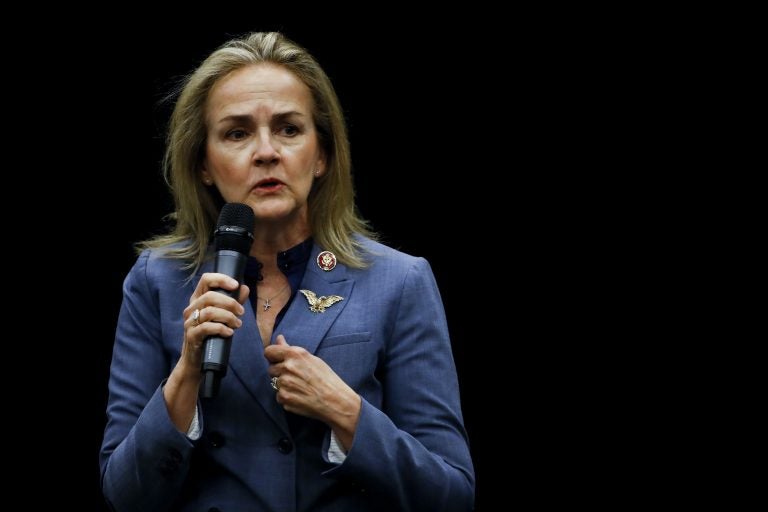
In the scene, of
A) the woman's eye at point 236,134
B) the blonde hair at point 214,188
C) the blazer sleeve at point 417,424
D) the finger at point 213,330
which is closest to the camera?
the finger at point 213,330

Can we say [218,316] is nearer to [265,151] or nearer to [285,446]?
[285,446]

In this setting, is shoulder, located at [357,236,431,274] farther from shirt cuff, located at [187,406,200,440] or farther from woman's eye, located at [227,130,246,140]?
shirt cuff, located at [187,406,200,440]

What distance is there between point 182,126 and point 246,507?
1151 millimetres

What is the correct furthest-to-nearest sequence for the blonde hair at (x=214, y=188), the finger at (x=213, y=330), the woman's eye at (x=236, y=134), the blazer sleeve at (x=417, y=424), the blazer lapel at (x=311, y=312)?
1. the blonde hair at (x=214, y=188)
2. the woman's eye at (x=236, y=134)
3. the blazer lapel at (x=311, y=312)
4. the blazer sleeve at (x=417, y=424)
5. the finger at (x=213, y=330)

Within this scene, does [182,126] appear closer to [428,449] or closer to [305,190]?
[305,190]

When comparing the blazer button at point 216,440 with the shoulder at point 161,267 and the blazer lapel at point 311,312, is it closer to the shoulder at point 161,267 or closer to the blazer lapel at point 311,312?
the blazer lapel at point 311,312

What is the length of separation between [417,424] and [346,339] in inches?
12.4

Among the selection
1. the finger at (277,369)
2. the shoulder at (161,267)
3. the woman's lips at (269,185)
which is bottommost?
the finger at (277,369)

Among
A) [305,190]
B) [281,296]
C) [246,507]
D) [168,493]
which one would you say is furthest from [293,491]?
[305,190]

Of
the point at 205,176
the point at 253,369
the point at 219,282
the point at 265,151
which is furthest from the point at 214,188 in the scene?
the point at 219,282

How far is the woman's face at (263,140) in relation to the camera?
3.40m

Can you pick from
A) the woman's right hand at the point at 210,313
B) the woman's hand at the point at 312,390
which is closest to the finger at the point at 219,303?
the woman's right hand at the point at 210,313

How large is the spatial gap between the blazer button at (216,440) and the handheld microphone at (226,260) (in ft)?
1.05

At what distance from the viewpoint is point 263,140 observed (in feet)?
11.2
